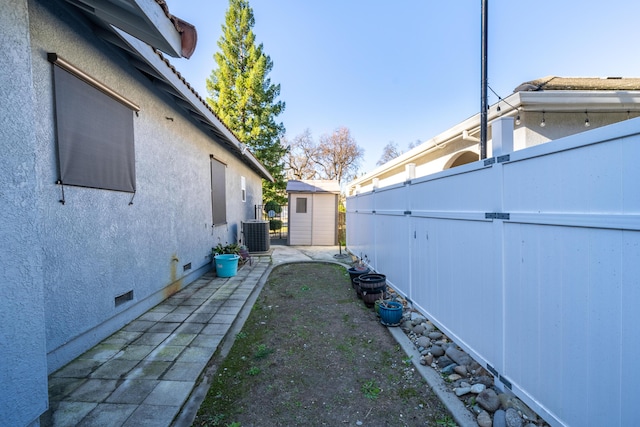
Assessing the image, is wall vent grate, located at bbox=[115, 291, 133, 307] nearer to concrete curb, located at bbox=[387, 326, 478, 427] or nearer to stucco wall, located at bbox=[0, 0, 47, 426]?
stucco wall, located at bbox=[0, 0, 47, 426]

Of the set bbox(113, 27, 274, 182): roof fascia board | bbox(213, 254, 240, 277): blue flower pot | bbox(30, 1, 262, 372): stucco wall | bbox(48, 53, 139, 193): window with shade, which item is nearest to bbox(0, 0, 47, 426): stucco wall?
bbox(30, 1, 262, 372): stucco wall

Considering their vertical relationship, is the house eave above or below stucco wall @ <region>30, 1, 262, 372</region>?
above

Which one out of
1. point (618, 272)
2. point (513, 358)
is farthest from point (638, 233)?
point (513, 358)

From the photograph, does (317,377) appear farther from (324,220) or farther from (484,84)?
(324,220)

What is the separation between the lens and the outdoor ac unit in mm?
9172

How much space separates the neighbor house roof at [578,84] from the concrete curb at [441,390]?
4.38 meters

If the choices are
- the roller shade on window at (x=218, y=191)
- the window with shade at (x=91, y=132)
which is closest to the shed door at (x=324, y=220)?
the roller shade on window at (x=218, y=191)

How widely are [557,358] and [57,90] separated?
14.7ft

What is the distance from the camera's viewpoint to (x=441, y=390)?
237 cm

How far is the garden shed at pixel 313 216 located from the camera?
11.8 metres

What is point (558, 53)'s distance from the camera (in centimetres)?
665

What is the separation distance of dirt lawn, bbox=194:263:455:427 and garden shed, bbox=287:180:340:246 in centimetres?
758

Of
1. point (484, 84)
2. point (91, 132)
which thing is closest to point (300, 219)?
point (484, 84)

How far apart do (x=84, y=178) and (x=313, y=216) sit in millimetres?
9274
